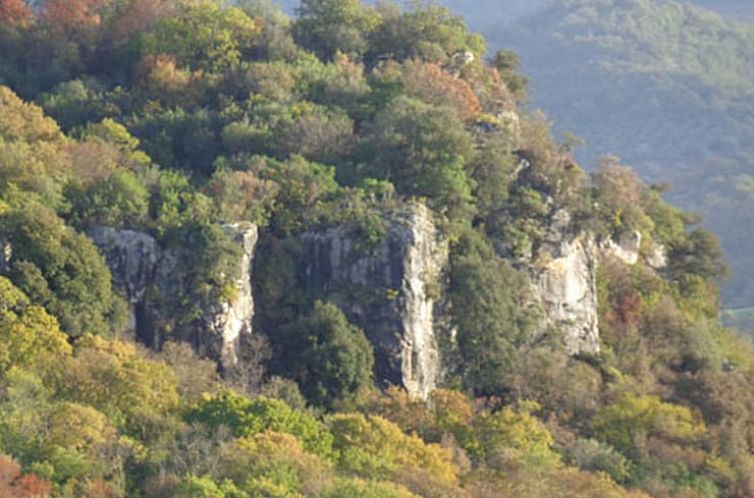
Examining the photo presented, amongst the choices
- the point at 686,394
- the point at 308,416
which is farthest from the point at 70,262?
the point at 686,394

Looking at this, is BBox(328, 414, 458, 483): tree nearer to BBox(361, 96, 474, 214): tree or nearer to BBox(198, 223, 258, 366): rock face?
BBox(198, 223, 258, 366): rock face

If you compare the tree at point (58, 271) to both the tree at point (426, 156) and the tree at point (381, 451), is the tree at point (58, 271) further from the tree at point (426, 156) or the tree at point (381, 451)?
the tree at point (426, 156)

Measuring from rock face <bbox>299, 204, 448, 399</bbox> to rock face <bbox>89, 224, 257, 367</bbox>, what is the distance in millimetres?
2710

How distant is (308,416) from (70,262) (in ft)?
27.7

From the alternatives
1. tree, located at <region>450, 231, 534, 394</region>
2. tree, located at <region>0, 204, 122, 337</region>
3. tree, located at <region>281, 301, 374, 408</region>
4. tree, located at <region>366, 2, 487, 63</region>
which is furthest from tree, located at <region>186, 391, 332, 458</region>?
tree, located at <region>366, 2, 487, 63</region>

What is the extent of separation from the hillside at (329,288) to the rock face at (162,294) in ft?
0.22

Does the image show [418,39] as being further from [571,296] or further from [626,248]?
[571,296]

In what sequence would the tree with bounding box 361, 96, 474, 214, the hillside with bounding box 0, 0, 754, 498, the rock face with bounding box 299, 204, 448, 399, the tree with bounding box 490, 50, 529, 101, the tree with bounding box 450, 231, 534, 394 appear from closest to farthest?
the hillside with bounding box 0, 0, 754, 498 < the rock face with bounding box 299, 204, 448, 399 < the tree with bounding box 450, 231, 534, 394 < the tree with bounding box 361, 96, 474, 214 < the tree with bounding box 490, 50, 529, 101

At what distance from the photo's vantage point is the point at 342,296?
56.2 m

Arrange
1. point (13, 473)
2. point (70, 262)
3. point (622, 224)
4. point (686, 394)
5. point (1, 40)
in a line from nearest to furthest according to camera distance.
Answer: point (13, 473) → point (70, 262) → point (686, 394) → point (622, 224) → point (1, 40)

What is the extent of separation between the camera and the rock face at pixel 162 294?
54.3 metres

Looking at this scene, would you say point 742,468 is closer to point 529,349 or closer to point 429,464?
point 529,349

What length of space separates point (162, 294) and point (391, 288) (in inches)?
276

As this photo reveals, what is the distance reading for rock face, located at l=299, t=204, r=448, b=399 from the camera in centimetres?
5566
